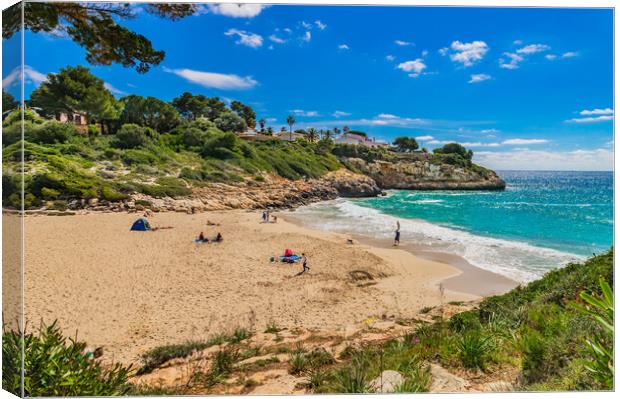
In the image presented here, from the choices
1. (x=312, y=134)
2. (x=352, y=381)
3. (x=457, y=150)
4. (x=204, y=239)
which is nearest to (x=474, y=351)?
(x=352, y=381)

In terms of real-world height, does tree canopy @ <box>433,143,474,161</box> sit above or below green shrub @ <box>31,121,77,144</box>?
below

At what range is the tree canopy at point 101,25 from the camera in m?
3.23

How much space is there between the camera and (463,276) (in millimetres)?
5961

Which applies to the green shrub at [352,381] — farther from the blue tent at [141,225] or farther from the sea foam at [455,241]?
the blue tent at [141,225]

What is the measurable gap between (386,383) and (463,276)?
3.84 m

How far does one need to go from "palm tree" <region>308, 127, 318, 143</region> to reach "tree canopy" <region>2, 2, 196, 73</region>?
2313mm

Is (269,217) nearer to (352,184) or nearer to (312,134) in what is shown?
(312,134)

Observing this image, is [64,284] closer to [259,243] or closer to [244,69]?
[259,243]

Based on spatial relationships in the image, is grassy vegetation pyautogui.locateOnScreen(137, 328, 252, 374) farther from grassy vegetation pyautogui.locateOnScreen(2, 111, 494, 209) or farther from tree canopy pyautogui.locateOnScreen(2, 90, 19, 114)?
grassy vegetation pyautogui.locateOnScreen(2, 111, 494, 209)

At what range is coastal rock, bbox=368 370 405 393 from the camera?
2.69 metres

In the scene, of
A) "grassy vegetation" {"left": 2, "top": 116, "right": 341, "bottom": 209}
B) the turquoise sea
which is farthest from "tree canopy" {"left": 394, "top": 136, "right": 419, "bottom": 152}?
"grassy vegetation" {"left": 2, "top": 116, "right": 341, "bottom": 209}

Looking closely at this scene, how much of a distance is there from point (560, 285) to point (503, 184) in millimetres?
2529

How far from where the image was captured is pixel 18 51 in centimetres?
275

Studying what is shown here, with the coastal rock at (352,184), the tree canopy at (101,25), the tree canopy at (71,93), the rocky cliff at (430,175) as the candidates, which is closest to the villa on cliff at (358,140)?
the rocky cliff at (430,175)
